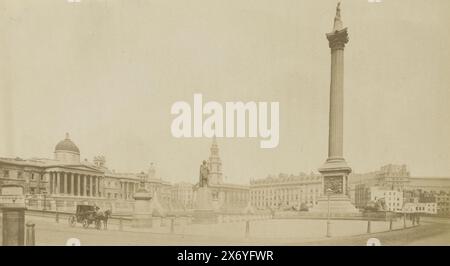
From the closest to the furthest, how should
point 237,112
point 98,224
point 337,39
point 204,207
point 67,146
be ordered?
point 337,39 < point 237,112 < point 67,146 < point 98,224 < point 204,207

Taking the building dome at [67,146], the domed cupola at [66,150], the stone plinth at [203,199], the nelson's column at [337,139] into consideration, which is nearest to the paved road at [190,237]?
the stone plinth at [203,199]

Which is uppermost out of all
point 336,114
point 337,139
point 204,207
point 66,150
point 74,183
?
point 336,114

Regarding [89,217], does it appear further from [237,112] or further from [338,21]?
[338,21]

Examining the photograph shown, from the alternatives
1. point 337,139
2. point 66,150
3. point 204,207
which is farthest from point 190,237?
point 337,139

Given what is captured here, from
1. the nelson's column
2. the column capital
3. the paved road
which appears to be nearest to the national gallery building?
the paved road

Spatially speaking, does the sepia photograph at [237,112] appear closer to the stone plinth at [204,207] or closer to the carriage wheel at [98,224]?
the carriage wheel at [98,224]
